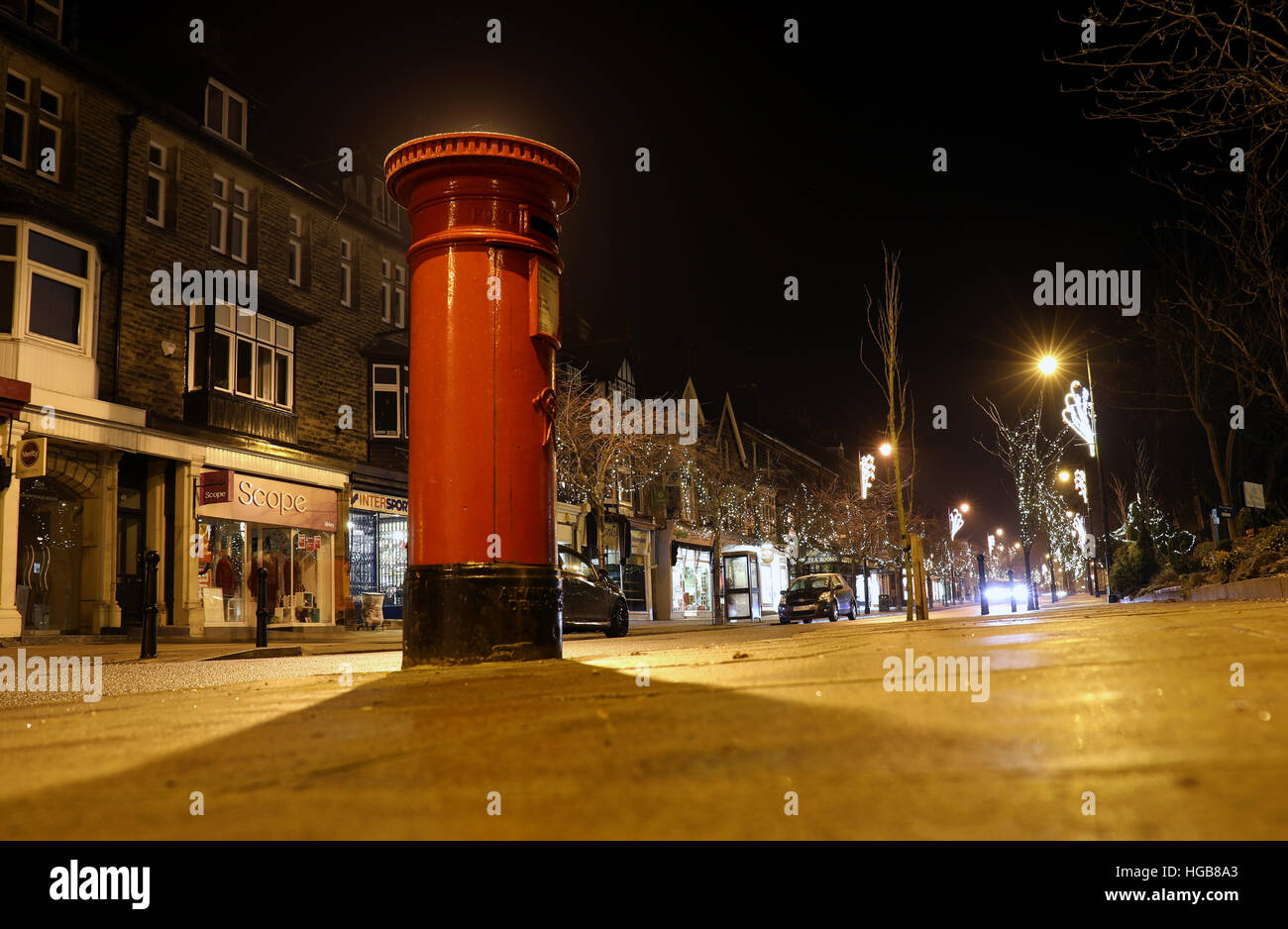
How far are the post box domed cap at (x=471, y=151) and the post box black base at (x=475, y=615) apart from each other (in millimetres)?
2508

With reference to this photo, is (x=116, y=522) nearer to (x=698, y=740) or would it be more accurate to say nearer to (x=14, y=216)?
(x=14, y=216)

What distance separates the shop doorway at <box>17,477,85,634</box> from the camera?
1608 centimetres

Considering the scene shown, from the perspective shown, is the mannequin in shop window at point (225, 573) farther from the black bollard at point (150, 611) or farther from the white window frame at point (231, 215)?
the black bollard at point (150, 611)

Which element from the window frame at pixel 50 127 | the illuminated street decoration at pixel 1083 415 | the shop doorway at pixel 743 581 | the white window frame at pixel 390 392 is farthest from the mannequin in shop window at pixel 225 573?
the illuminated street decoration at pixel 1083 415

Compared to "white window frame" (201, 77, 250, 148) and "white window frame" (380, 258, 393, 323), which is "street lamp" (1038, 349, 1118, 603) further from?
"white window frame" (201, 77, 250, 148)

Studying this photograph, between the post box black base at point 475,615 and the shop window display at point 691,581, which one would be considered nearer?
the post box black base at point 475,615

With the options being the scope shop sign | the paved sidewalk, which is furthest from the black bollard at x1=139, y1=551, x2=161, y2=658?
the scope shop sign

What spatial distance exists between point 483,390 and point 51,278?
14398 mm

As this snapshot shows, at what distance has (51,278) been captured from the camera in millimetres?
16297

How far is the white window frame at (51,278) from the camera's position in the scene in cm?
1559

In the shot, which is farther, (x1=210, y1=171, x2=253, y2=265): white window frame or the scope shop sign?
(x1=210, y1=171, x2=253, y2=265): white window frame

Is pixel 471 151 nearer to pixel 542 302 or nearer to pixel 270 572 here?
pixel 542 302

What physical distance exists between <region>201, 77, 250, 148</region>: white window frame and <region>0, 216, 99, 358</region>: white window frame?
14.5ft
